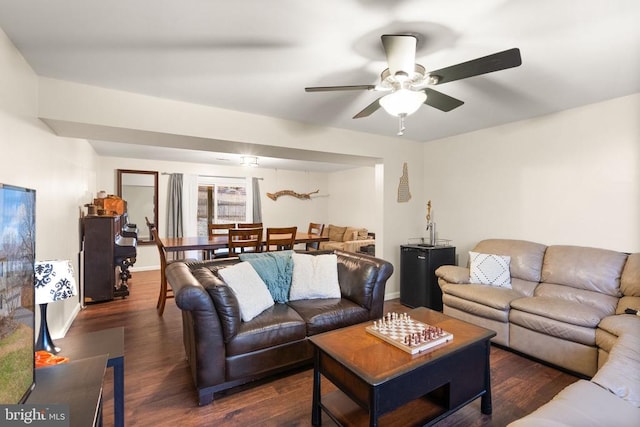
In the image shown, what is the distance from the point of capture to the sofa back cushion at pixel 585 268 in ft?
8.59

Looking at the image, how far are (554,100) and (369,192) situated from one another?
13.8ft

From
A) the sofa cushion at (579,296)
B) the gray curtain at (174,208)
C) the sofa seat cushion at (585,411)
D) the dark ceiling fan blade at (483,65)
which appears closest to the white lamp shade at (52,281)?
the sofa seat cushion at (585,411)

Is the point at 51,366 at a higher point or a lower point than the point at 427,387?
higher

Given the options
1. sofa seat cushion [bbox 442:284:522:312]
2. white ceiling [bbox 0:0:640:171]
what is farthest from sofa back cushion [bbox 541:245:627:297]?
white ceiling [bbox 0:0:640:171]

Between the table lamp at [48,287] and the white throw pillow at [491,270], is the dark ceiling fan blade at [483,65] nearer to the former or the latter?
the white throw pillow at [491,270]

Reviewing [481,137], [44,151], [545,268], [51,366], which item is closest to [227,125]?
[44,151]

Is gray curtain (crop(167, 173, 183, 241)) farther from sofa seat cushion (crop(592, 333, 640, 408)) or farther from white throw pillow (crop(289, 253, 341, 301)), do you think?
sofa seat cushion (crop(592, 333, 640, 408))

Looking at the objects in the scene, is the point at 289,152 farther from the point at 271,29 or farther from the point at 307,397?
the point at 307,397

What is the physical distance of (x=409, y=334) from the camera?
5.97 feet

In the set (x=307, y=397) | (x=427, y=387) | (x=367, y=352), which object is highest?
(x=367, y=352)

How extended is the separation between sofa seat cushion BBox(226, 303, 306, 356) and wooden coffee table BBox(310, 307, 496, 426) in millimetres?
516

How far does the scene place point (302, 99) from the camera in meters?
2.79

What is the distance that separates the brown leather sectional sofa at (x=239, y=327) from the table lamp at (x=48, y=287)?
594 millimetres

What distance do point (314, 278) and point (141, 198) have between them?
5.02m
